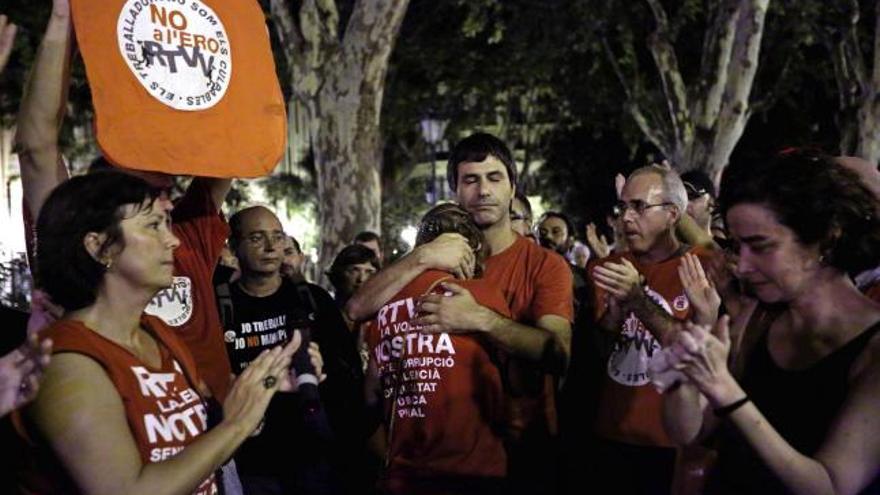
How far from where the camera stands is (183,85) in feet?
13.1

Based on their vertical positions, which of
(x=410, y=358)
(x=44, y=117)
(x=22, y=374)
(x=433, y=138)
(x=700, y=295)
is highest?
(x=44, y=117)

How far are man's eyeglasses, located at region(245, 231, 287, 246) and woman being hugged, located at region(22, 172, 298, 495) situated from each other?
253cm

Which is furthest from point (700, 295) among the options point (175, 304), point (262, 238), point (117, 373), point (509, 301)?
point (262, 238)

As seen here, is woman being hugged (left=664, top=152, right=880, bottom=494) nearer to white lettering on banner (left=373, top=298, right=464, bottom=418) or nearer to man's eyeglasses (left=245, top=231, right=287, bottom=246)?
white lettering on banner (left=373, top=298, right=464, bottom=418)

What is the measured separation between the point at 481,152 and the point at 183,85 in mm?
1534

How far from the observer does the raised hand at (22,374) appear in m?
2.75

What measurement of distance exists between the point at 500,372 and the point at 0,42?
232cm

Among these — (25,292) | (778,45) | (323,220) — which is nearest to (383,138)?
(778,45)

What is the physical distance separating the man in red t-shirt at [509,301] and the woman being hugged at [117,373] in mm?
A: 1193

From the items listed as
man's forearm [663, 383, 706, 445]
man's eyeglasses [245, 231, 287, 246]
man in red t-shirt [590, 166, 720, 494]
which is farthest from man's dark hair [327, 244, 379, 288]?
man's forearm [663, 383, 706, 445]

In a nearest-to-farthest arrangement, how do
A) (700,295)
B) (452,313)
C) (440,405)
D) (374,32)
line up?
1. (700,295)
2. (452,313)
3. (440,405)
4. (374,32)

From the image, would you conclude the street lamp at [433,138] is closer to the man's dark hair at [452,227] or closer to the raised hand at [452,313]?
the man's dark hair at [452,227]

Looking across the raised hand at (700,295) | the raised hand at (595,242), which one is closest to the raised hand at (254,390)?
the raised hand at (700,295)

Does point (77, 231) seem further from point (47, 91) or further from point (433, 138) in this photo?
point (433, 138)
